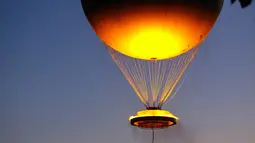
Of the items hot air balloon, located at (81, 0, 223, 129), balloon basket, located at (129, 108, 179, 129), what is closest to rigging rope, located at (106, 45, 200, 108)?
balloon basket, located at (129, 108, 179, 129)

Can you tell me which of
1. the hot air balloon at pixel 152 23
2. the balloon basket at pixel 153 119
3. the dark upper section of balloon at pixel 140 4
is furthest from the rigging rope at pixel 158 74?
the dark upper section of balloon at pixel 140 4

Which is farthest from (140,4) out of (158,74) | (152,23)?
(158,74)

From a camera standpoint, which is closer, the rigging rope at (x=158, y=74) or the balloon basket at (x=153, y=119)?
the balloon basket at (x=153, y=119)

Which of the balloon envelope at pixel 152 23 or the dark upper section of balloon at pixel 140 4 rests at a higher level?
the dark upper section of balloon at pixel 140 4

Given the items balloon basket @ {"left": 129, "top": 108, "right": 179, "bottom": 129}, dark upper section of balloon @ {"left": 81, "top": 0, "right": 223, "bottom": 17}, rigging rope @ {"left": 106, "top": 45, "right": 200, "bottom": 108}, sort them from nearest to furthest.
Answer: dark upper section of balloon @ {"left": 81, "top": 0, "right": 223, "bottom": 17} → balloon basket @ {"left": 129, "top": 108, "right": 179, "bottom": 129} → rigging rope @ {"left": 106, "top": 45, "right": 200, "bottom": 108}

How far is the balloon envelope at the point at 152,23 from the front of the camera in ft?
11.1

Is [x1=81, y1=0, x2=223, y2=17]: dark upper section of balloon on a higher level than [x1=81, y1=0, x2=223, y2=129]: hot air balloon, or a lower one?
higher

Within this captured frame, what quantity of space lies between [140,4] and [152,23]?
172mm

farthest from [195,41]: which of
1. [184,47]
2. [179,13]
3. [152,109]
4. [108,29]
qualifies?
[152,109]

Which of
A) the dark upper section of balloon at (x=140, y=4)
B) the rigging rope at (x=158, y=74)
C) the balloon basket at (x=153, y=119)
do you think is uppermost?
the dark upper section of balloon at (x=140, y=4)

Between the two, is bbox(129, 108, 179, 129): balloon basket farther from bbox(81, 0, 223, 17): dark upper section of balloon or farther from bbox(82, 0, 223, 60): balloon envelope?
bbox(81, 0, 223, 17): dark upper section of balloon

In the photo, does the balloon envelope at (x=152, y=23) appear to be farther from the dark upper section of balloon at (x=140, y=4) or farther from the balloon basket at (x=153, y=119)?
the balloon basket at (x=153, y=119)

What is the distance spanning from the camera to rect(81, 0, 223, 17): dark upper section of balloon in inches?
132

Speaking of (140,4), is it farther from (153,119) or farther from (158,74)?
(158,74)
